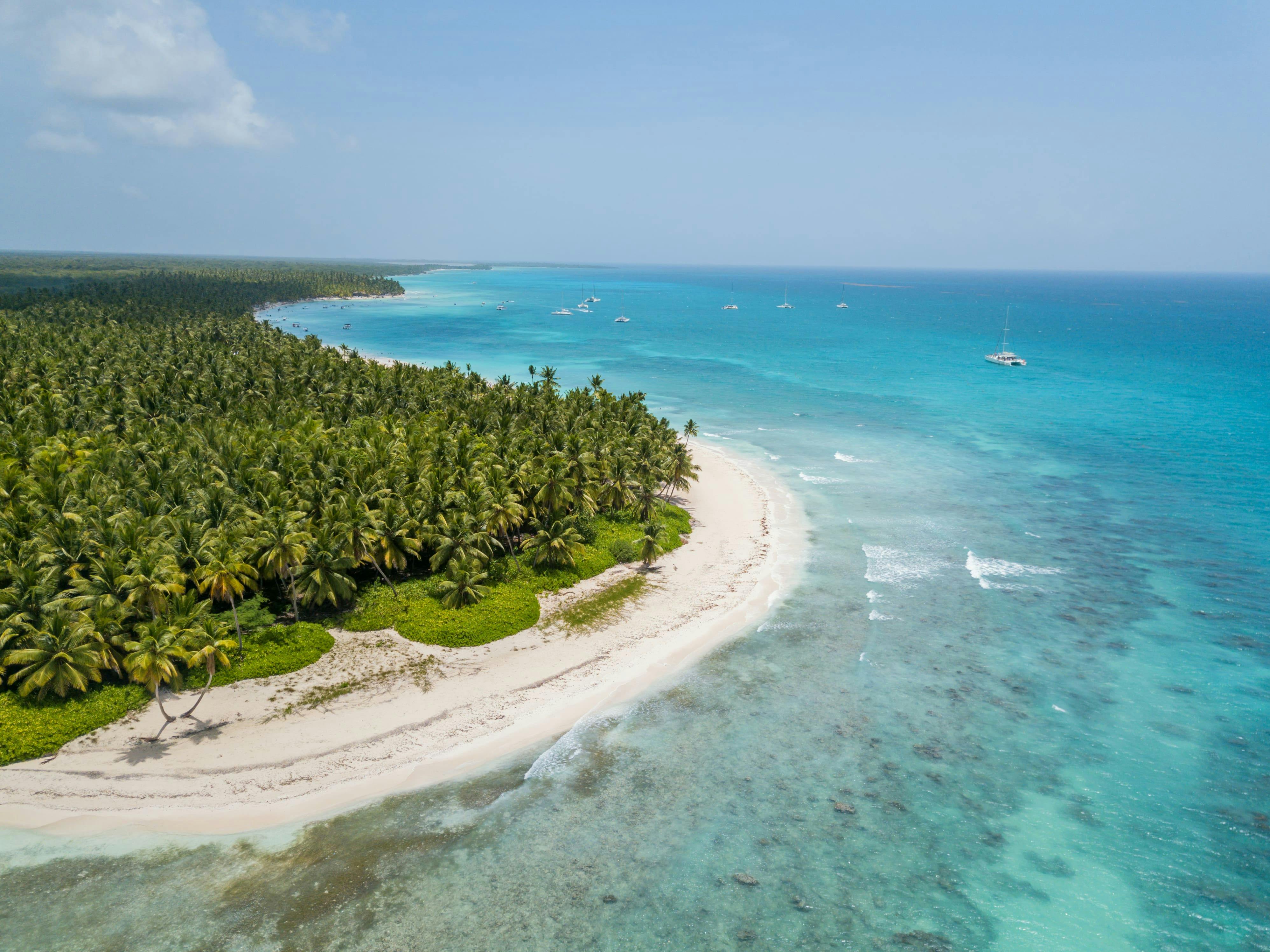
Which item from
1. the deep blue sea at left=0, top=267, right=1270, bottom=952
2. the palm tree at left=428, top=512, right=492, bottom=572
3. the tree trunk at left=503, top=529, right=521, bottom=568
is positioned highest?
the palm tree at left=428, top=512, right=492, bottom=572

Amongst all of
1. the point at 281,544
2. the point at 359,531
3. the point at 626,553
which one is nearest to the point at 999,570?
the point at 626,553

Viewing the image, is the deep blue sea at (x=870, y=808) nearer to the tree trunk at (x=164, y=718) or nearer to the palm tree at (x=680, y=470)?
the tree trunk at (x=164, y=718)

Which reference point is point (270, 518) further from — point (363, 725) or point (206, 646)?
point (363, 725)

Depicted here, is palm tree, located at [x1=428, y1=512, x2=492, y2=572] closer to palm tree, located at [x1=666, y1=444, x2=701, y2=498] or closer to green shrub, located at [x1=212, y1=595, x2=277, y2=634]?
green shrub, located at [x1=212, y1=595, x2=277, y2=634]

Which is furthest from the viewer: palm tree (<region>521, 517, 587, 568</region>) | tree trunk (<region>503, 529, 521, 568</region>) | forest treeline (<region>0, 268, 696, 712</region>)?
palm tree (<region>521, 517, 587, 568</region>)

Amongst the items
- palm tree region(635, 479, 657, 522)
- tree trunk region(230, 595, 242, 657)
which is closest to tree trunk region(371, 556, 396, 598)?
tree trunk region(230, 595, 242, 657)

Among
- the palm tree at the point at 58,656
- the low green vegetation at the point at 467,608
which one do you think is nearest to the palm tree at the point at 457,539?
the low green vegetation at the point at 467,608
